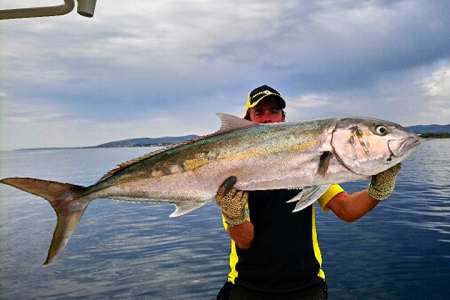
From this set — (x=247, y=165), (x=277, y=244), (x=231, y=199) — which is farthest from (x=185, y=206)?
(x=277, y=244)

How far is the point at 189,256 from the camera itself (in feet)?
49.3

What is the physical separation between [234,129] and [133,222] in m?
19.7

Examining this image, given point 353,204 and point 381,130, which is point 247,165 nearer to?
point 381,130

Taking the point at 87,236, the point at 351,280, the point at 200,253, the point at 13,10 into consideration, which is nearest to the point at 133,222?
the point at 87,236

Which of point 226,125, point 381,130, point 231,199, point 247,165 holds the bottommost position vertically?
point 231,199

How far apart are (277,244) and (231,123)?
1379 mm

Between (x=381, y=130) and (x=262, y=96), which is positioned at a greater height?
(x=262, y=96)

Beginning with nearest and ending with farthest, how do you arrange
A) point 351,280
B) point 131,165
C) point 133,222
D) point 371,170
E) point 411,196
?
point 371,170
point 131,165
point 351,280
point 133,222
point 411,196

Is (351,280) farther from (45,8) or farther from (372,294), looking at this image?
(45,8)

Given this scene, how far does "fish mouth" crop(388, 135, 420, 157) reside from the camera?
3.46 m

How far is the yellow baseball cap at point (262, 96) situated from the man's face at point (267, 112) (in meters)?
0.06

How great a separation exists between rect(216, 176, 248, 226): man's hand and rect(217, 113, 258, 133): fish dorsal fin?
511mm

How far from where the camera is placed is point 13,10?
439 centimetres

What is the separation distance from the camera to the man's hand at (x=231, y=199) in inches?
145
